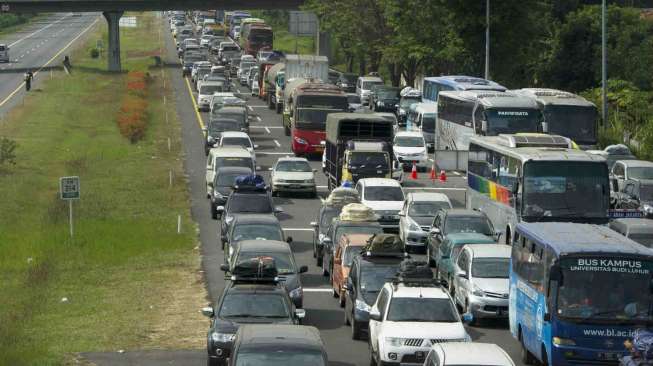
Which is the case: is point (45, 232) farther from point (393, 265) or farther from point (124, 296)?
→ point (393, 265)

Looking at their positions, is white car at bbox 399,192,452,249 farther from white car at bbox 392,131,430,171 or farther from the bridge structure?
the bridge structure

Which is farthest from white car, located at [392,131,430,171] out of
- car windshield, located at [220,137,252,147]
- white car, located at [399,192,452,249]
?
white car, located at [399,192,452,249]

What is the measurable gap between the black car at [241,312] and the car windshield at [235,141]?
31040 millimetres

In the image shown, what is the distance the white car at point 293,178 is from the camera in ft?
162

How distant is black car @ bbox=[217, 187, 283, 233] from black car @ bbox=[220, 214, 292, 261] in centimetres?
426

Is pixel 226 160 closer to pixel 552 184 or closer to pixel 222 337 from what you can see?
pixel 552 184

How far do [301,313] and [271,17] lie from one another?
157 metres

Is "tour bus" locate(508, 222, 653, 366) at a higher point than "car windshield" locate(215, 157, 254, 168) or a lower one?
higher

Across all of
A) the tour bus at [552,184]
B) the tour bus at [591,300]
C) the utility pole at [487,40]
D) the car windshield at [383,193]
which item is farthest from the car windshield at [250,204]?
the utility pole at [487,40]

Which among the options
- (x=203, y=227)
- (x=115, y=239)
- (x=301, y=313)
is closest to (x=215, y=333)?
(x=301, y=313)

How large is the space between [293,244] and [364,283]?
1269 cm

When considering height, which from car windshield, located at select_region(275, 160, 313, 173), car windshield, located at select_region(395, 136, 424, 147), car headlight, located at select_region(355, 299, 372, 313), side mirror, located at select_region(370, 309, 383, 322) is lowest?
car windshield, located at select_region(395, 136, 424, 147)

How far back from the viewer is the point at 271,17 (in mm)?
179000

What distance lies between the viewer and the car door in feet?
77.9
